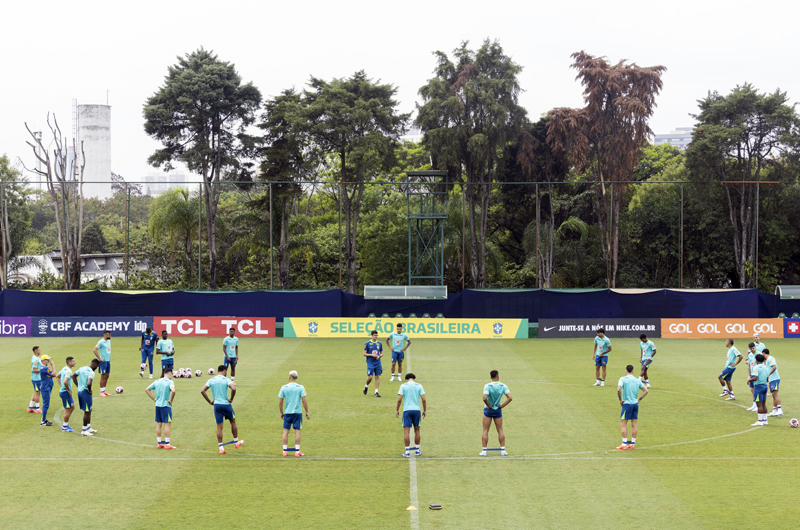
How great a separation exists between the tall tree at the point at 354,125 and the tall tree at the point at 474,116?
2.48 m

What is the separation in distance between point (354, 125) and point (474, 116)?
8443 mm

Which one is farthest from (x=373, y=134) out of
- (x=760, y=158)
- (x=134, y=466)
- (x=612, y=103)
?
(x=134, y=466)

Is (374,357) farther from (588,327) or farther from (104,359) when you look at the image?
(588,327)

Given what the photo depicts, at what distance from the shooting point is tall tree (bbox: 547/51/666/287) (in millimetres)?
51219

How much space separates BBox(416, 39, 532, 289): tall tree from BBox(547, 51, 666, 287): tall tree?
4084 millimetres

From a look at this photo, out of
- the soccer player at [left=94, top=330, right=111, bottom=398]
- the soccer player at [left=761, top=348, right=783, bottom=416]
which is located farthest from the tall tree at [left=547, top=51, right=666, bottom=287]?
the soccer player at [left=94, top=330, right=111, bottom=398]

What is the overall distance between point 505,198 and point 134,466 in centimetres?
4780

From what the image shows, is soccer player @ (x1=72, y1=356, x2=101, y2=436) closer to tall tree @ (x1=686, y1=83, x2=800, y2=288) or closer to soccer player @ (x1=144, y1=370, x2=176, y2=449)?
soccer player @ (x1=144, y1=370, x2=176, y2=449)

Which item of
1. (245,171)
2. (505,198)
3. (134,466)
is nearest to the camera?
(134,466)

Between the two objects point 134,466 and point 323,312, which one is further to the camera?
point 323,312

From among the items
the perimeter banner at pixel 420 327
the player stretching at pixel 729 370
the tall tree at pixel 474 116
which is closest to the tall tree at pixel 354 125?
the tall tree at pixel 474 116

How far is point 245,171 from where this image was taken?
54.7 m

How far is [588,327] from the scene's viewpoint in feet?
129

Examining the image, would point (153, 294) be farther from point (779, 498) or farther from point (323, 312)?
point (779, 498)
